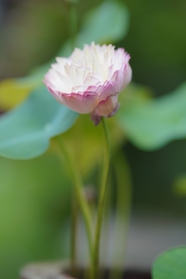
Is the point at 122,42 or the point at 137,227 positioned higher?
the point at 122,42

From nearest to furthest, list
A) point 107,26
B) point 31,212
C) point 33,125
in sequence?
1. point 33,125
2. point 107,26
3. point 31,212

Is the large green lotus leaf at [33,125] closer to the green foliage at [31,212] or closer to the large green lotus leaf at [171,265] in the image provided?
the large green lotus leaf at [171,265]

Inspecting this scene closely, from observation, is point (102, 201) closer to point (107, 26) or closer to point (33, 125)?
point (33, 125)

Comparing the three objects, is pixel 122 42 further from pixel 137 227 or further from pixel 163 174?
pixel 137 227

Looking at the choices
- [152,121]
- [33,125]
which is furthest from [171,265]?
[152,121]

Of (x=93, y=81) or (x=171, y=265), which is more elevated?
(x=93, y=81)

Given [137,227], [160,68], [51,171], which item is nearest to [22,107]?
[51,171]

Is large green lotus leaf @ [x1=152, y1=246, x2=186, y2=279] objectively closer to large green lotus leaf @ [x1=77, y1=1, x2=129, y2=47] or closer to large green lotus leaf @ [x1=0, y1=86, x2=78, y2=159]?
large green lotus leaf @ [x1=0, y1=86, x2=78, y2=159]
